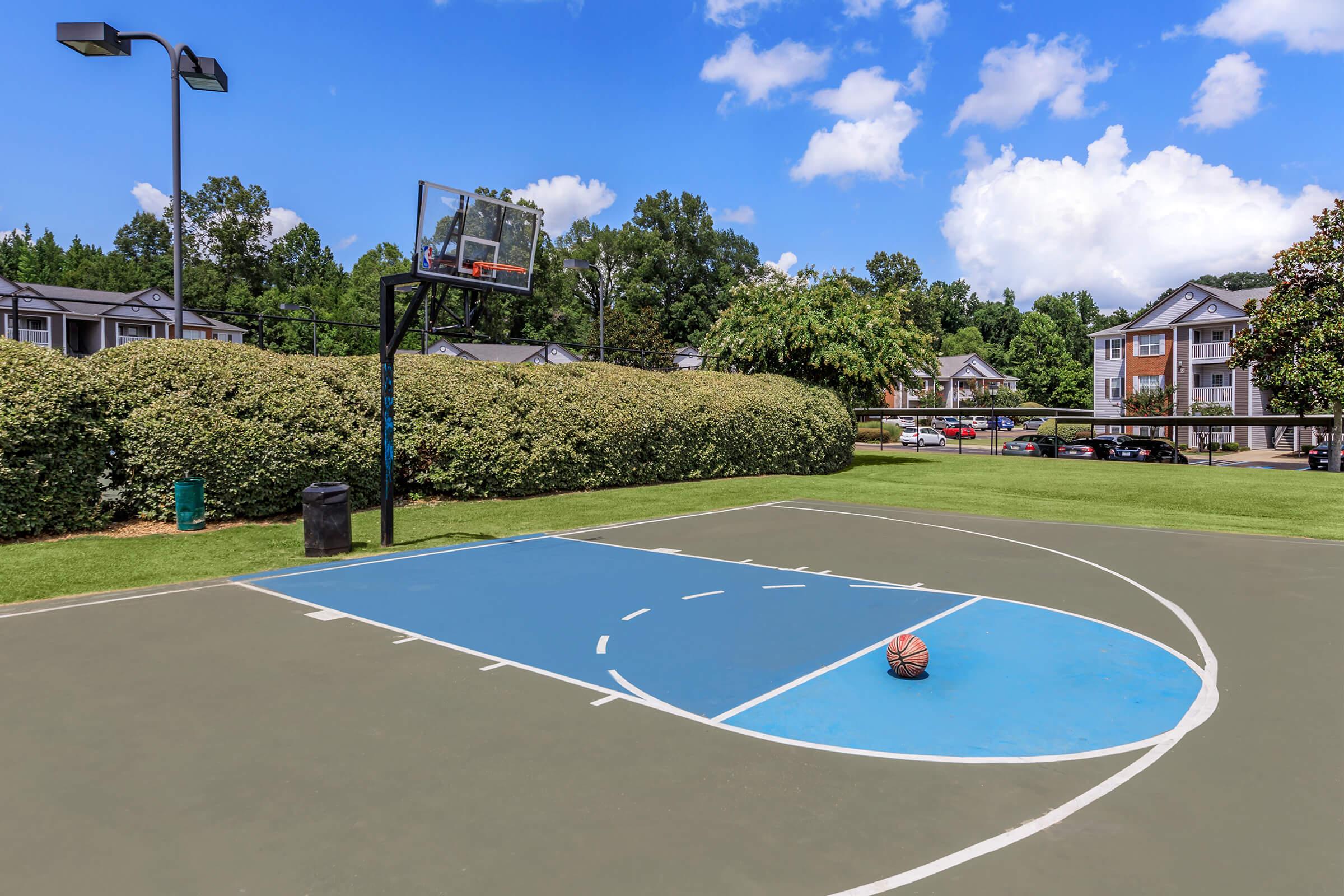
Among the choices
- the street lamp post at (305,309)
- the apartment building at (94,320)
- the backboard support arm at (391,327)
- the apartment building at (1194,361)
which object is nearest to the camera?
the backboard support arm at (391,327)

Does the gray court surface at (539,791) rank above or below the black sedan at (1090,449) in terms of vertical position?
below

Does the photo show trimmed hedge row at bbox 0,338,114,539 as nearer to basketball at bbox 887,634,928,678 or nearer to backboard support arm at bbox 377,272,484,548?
backboard support arm at bbox 377,272,484,548

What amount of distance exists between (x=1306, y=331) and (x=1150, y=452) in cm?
882

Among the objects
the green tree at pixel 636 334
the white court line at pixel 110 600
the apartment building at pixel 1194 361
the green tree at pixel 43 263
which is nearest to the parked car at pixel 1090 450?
the apartment building at pixel 1194 361

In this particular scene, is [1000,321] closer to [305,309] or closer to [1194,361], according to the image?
[1194,361]

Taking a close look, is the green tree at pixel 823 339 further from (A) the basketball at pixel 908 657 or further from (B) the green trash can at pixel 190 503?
(A) the basketball at pixel 908 657

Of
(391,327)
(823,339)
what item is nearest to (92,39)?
(391,327)

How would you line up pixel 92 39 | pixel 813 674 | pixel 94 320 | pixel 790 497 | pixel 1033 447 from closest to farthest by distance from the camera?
pixel 813 674
pixel 92 39
pixel 790 497
pixel 1033 447
pixel 94 320

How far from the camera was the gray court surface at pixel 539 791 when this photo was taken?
4.27 m

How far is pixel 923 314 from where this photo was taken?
314 feet

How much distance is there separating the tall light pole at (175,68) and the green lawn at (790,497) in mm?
4370

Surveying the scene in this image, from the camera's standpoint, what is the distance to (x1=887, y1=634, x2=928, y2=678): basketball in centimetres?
739

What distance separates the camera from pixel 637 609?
33.1ft

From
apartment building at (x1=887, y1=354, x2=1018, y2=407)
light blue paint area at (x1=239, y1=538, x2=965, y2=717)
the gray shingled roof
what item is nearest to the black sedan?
light blue paint area at (x1=239, y1=538, x2=965, y2=717)
